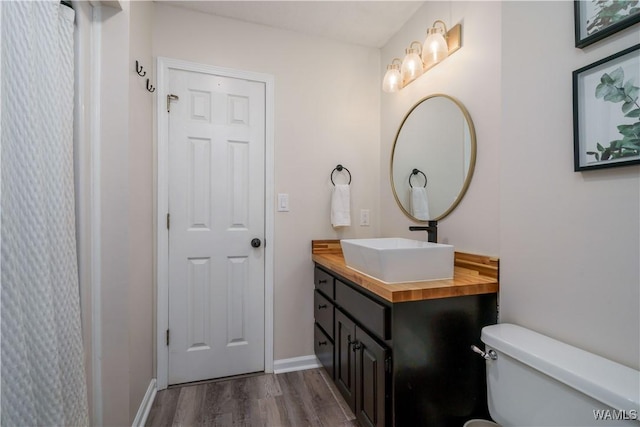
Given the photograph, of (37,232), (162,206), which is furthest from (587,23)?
(162,206)

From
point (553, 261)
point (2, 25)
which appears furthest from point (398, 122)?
point (2, 25)

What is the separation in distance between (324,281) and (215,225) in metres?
0.81

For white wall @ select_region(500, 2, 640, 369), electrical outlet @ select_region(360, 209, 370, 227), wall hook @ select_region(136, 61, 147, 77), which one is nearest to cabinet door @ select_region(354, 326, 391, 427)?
white wall @ select_region(500, 2, 640, 369)

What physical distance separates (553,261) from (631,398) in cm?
45

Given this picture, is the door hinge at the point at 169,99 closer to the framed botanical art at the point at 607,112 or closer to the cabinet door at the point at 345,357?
the cabinet door at the point at 345,357

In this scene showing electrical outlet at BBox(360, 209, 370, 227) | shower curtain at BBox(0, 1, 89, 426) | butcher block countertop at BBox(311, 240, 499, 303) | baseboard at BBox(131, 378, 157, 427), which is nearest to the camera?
shower curtain at BBox(0, 1, 89, 426)

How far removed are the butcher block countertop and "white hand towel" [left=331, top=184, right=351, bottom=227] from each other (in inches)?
20.2

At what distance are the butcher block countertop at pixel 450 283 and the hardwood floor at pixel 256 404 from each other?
80 centimetres

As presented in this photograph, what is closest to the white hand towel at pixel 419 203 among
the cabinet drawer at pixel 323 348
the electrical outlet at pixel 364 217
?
the electrical outlet at pixel 364 217

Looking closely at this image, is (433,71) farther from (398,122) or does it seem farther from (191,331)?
(191,331)

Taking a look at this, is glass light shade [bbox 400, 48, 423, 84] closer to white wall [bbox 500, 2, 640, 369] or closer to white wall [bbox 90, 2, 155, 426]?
white wall [bbox 500, 2, 640, 369]

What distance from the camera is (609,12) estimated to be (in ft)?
2.92

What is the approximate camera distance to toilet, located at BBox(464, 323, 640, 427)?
749 mm

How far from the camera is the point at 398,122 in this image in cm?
202
